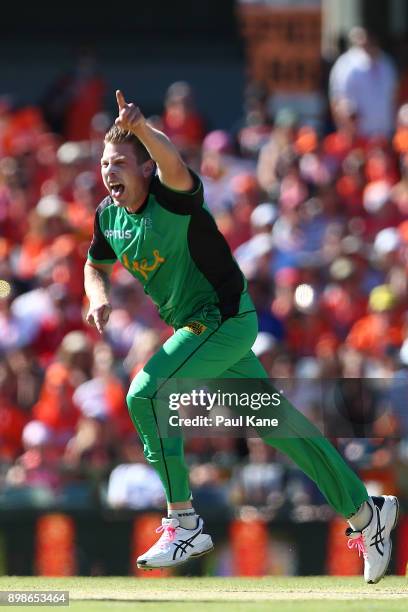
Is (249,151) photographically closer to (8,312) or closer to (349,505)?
(8,312)

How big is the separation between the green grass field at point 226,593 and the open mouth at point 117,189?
6.17 ft

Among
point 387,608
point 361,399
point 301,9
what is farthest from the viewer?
point 301,9

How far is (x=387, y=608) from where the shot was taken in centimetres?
659

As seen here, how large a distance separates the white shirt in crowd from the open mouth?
7.49m

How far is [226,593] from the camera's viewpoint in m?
7.31

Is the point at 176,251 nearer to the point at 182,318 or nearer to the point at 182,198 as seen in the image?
the point at 182,198

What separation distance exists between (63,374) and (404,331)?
2537mm

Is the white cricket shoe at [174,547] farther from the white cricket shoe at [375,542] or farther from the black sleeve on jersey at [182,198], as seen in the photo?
the black sleeve on jersey at [182,198]

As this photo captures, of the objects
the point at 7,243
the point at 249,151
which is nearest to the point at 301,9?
the point at 249,151

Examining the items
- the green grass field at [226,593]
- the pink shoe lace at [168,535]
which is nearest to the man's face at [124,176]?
the pink shoe lace at [168,535]

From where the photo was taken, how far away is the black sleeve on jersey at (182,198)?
22.5ft

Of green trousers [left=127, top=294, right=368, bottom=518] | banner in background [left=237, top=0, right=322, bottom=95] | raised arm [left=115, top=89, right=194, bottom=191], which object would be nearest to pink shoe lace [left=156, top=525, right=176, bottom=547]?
green trousers [left=127, top=294, right=368, bottom=518]

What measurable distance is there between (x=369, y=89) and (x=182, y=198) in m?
7.71

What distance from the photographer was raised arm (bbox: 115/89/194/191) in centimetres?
655
